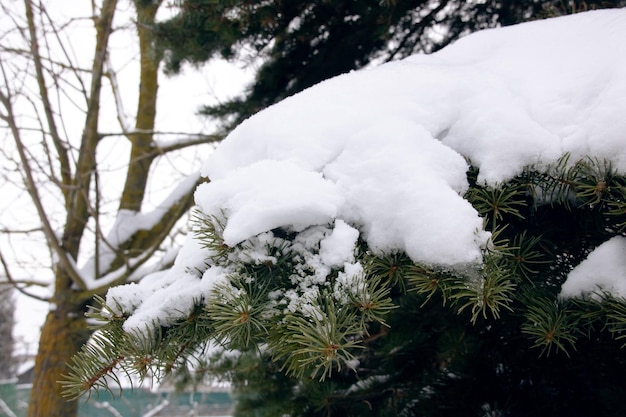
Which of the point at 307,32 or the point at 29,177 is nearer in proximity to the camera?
the point at 307,32

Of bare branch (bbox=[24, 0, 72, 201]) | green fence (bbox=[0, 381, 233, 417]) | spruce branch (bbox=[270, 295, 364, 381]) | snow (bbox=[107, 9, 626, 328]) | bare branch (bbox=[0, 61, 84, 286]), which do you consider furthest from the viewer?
green fence (bbox=[0, 381, 233, 417])

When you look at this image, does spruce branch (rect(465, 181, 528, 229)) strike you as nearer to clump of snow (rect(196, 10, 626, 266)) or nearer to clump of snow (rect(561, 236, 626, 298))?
clump of snow (rect(196, 10, 626, 266))

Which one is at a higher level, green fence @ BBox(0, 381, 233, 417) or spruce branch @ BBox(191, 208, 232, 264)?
spruce branch @ BBox(191, 208, 232, 264)

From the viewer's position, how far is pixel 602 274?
2.79 ft

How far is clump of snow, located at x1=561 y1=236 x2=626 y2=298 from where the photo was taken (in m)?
0.83

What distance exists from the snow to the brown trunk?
9.74ft

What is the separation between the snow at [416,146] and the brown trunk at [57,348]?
9.74 ft

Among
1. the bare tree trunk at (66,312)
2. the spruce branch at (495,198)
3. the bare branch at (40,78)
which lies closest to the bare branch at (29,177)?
the bare tree trunk at (66,312)

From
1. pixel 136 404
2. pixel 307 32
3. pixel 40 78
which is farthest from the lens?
pixel 136 404

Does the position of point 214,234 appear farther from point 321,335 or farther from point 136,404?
point 136,404

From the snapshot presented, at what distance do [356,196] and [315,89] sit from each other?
0.39m

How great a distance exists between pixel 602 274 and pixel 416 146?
1.31ft

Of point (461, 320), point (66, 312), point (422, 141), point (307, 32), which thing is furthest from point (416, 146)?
point (66, 312)

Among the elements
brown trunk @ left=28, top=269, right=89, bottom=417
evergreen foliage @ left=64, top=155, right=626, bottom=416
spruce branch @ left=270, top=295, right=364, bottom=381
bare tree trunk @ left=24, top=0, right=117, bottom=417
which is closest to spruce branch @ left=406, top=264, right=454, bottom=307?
evergreen foliage @ left=64, top=155, right=626, bottom=416
